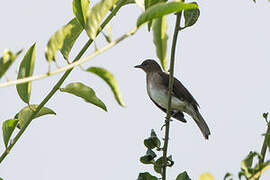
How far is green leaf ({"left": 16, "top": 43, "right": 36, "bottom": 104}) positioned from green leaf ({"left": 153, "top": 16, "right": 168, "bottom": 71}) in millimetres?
350

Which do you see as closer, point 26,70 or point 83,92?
point 26,70

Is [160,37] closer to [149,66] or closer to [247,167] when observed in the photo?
[247,167]

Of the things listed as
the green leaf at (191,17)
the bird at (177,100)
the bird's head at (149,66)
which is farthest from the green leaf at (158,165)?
the bird's head at (149,66)

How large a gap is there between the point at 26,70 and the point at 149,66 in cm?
827

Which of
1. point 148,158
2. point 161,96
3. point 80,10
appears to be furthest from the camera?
point 161,96

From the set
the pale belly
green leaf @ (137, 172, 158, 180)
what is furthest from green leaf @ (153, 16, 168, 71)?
the pale belly

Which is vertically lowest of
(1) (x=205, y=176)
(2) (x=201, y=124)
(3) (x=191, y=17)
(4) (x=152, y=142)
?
(1) (x=205, y=176)

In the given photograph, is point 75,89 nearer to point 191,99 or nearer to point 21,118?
point 21,118

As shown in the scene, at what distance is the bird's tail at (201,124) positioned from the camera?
7.35 metres

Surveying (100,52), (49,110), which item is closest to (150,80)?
(49,110)

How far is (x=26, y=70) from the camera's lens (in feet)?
4.60

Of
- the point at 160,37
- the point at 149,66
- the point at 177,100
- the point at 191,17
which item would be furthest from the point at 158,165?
the point at 149,66

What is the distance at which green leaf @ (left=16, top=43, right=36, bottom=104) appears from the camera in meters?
1.40

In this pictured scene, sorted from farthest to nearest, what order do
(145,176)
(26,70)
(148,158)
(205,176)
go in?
(148,158) → (145,176) → (26,70) → (205,176)
